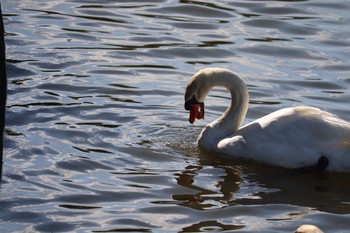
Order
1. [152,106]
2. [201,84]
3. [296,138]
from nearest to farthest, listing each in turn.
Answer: [296,138] → [201,84] → [152,106]

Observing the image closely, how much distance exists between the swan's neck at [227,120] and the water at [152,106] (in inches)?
8.3

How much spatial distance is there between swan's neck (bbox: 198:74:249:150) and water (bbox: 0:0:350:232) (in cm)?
21

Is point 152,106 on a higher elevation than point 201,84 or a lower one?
lower

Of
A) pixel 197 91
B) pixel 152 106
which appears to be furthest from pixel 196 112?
pixel 152 106

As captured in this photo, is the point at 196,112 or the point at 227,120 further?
the point at 196,112

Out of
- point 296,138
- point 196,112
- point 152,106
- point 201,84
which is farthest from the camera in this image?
point 152,106

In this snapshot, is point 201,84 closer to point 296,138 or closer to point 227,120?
point 227,120

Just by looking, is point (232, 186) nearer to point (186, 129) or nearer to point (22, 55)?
point (186, 129)

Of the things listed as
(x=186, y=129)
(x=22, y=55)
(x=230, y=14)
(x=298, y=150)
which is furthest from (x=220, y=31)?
(x=298, y=150)

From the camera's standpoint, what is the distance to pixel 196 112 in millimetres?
11492

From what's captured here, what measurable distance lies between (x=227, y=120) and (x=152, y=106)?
144 centimetres

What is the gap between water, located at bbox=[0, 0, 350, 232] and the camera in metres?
9.33

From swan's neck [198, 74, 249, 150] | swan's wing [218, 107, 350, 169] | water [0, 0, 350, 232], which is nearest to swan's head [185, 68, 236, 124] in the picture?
swan's neck [198, 74, 249, 150]

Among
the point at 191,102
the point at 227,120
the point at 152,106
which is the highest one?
the point at 191,102
